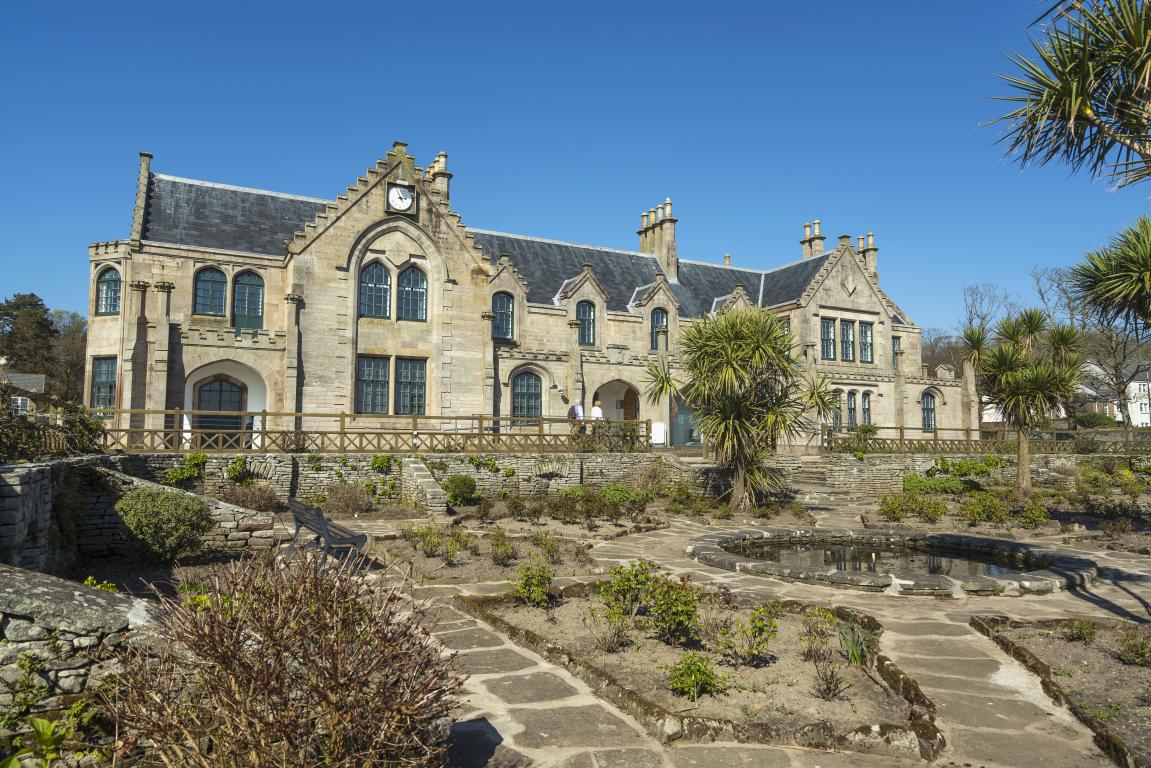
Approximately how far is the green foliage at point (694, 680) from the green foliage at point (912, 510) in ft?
47.9

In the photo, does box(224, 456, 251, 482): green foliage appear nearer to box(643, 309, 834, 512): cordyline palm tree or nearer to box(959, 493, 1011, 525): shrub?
box(643, 309, 834, 512): cordyline palm tree

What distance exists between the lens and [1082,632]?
811cm

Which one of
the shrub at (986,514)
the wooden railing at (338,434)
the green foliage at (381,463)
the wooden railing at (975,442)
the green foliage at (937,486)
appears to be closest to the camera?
the shrub at (986,514)

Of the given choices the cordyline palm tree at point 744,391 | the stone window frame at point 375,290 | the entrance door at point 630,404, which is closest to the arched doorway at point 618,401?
the entrance door at point 630,404

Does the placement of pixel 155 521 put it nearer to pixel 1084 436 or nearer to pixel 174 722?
pixel 174 722

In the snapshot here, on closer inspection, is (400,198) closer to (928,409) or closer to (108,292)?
(108,292)

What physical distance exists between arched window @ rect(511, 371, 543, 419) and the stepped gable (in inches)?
436

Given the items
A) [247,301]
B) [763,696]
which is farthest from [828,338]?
[763,696]

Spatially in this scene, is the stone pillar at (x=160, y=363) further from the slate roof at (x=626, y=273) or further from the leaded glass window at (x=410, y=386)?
the slate roof at (x=626, y=273)

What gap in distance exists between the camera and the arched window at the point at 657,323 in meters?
36.8

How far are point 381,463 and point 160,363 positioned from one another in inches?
371

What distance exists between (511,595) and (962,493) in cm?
2244

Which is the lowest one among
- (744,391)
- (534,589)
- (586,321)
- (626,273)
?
(534,589)

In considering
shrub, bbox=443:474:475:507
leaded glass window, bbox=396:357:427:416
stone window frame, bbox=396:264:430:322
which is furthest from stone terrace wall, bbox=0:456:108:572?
stone window frame, bbox=396:264:430:322
